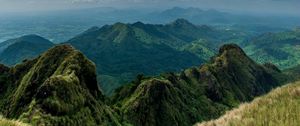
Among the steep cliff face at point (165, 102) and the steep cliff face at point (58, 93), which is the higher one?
the steep cliff face at point (58, 93)

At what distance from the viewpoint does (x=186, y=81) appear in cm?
18150

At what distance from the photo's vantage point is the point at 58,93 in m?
72.2

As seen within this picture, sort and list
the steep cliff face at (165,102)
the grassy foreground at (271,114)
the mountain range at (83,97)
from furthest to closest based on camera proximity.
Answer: the steep cliff face at (165,102)
the mountain range at (83,97)
the grassy foreground at (271,114)

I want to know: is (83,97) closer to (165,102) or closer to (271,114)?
(165,102)

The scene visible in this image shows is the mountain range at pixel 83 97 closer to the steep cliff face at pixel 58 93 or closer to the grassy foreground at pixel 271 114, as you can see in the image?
the steep cliff face at pixel 58 93

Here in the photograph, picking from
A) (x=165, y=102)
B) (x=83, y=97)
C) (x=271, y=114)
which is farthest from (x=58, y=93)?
(x=271, y=114)

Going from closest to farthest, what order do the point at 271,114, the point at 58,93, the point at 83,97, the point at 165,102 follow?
1. the point at 271,114
2. the point at 58,93
3. the point at 83,97
4. the point at 165,102

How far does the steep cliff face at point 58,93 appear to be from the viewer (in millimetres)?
68500

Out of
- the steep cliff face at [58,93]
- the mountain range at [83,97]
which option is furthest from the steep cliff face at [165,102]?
the steep cliff face at [58,93]

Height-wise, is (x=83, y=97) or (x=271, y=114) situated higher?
(x=271, y=114)

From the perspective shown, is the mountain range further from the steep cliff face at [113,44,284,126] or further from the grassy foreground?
the grassy foreground

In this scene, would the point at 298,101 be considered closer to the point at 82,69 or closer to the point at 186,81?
the point at 82,69

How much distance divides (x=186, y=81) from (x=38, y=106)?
388 ft

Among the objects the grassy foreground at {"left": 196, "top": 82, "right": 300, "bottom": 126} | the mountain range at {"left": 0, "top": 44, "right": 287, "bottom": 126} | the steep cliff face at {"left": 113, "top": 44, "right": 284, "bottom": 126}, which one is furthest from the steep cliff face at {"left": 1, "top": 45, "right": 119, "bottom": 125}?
the grassy foreground at {"left": 196, "top": 82, "right": 300, "bottom": 126}
